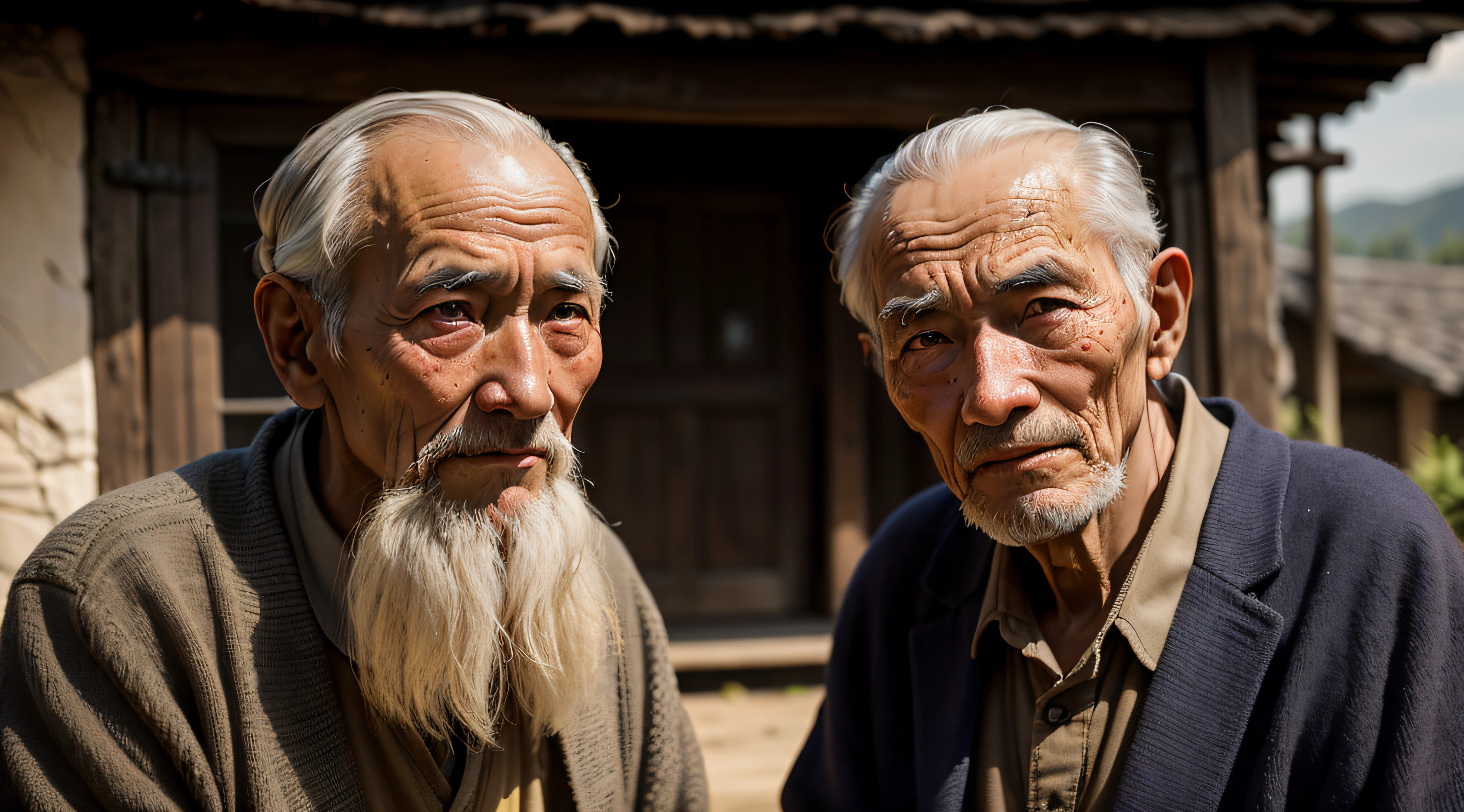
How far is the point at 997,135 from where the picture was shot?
6.01ft

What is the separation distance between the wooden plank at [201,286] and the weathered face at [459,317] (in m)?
2.88

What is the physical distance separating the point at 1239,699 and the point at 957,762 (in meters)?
0.47

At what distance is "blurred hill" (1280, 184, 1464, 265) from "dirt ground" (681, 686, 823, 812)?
2373 inches

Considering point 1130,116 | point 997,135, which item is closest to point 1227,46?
point 1130,116

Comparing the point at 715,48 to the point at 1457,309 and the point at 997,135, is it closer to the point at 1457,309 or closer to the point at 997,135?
the point at 997,135

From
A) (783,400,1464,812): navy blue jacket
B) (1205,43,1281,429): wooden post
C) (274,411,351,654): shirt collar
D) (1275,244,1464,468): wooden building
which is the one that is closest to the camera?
(783,400,1464,812): navy blue jacket

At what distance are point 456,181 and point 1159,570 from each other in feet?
4.50

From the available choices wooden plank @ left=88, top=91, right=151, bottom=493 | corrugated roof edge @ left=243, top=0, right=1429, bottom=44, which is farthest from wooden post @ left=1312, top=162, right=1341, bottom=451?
wooden plank @ left=88, top=91, right=151, bottom=493

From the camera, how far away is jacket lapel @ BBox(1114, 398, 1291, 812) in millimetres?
1579

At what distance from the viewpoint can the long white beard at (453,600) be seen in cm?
167

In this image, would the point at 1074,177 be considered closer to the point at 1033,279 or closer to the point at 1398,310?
the point at 1033,279

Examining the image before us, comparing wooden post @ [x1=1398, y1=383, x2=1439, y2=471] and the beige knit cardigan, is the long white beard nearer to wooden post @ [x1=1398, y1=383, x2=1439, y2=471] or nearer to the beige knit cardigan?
the beige knit cardigan

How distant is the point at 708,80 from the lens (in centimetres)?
457

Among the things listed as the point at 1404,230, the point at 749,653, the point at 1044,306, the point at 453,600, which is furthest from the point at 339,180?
the point at 1404,230
